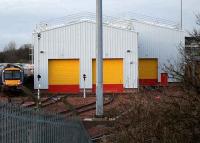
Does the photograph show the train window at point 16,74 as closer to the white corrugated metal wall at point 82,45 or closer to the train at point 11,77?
the train at point 11,77

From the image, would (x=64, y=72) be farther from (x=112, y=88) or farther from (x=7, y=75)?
(x=7, y=75)

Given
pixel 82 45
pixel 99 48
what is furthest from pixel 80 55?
pixel 99 48

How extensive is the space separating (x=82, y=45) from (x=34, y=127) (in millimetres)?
47398

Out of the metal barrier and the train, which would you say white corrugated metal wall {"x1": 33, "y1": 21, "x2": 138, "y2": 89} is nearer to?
the train

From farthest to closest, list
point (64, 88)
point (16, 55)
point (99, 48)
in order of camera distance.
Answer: point (16, 55), point (64, 88), point (99, 48)

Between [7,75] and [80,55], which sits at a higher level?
[80,55]

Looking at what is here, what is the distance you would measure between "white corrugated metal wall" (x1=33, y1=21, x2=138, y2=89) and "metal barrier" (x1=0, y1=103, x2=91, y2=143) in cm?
4307

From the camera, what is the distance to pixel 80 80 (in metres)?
56.7

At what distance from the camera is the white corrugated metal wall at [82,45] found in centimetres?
5634

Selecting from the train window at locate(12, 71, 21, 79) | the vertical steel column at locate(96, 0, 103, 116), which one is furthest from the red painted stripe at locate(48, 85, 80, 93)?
the vertical steel column at locate(96, 0, 103, 116)

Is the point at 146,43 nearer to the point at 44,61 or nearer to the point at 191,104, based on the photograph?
the point at 44,61

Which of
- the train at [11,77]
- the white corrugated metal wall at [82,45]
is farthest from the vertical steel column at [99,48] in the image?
the white corrugated metal wall at [82,45]

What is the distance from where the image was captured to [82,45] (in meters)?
56.9

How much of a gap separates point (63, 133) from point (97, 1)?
17.8 metres
